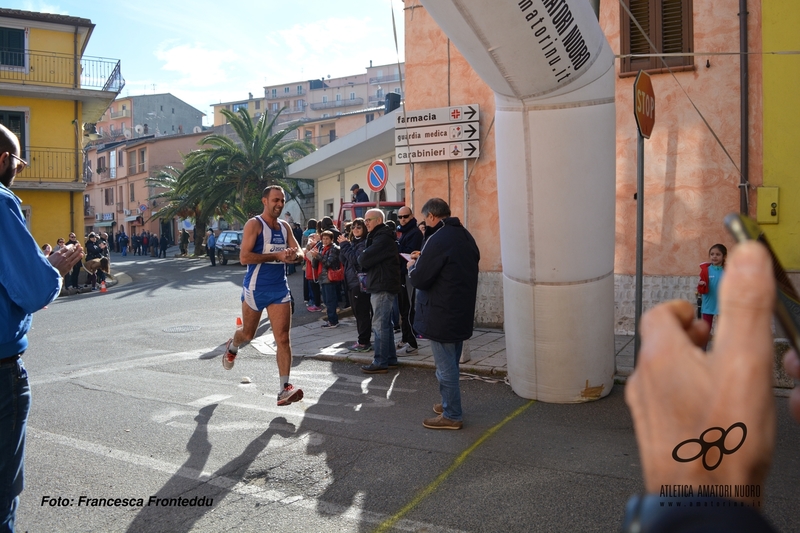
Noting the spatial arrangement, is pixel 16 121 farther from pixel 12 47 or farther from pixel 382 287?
pixel 382 287

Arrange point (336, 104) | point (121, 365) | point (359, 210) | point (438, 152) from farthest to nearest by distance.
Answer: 1. point (336, 104)
2. point (359, 210)
3. point (438, 152)
4. point (121, 365)

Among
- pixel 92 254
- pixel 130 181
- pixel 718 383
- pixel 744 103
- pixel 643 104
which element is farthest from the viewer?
pixel 130 181

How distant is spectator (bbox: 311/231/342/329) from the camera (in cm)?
1177

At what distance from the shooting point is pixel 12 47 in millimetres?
29562

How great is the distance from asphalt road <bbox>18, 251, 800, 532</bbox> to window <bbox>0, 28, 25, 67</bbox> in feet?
85.5

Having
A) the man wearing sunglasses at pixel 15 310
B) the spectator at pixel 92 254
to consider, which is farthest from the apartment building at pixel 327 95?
the man wearing sunglasses at pixel 15 310

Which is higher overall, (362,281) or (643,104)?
(643,104)

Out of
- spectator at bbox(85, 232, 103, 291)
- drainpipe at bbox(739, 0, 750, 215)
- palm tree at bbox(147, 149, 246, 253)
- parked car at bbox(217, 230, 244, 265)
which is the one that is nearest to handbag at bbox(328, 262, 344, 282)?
drainpipe at bbox(739, 0, 750, 215)

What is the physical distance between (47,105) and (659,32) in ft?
92.5

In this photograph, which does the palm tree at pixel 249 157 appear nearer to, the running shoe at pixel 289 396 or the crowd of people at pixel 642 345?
the crowd of people at pixel 642 345

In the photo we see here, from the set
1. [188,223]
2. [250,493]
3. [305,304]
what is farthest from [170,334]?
[188,223]

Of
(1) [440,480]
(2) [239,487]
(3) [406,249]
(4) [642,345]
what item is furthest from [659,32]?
(4) [642,345]

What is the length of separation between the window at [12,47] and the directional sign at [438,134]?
25001 mm

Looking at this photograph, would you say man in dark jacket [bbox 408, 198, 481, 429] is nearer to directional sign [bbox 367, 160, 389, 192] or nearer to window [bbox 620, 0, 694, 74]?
window [bbox 620, 0, 694, 74]
